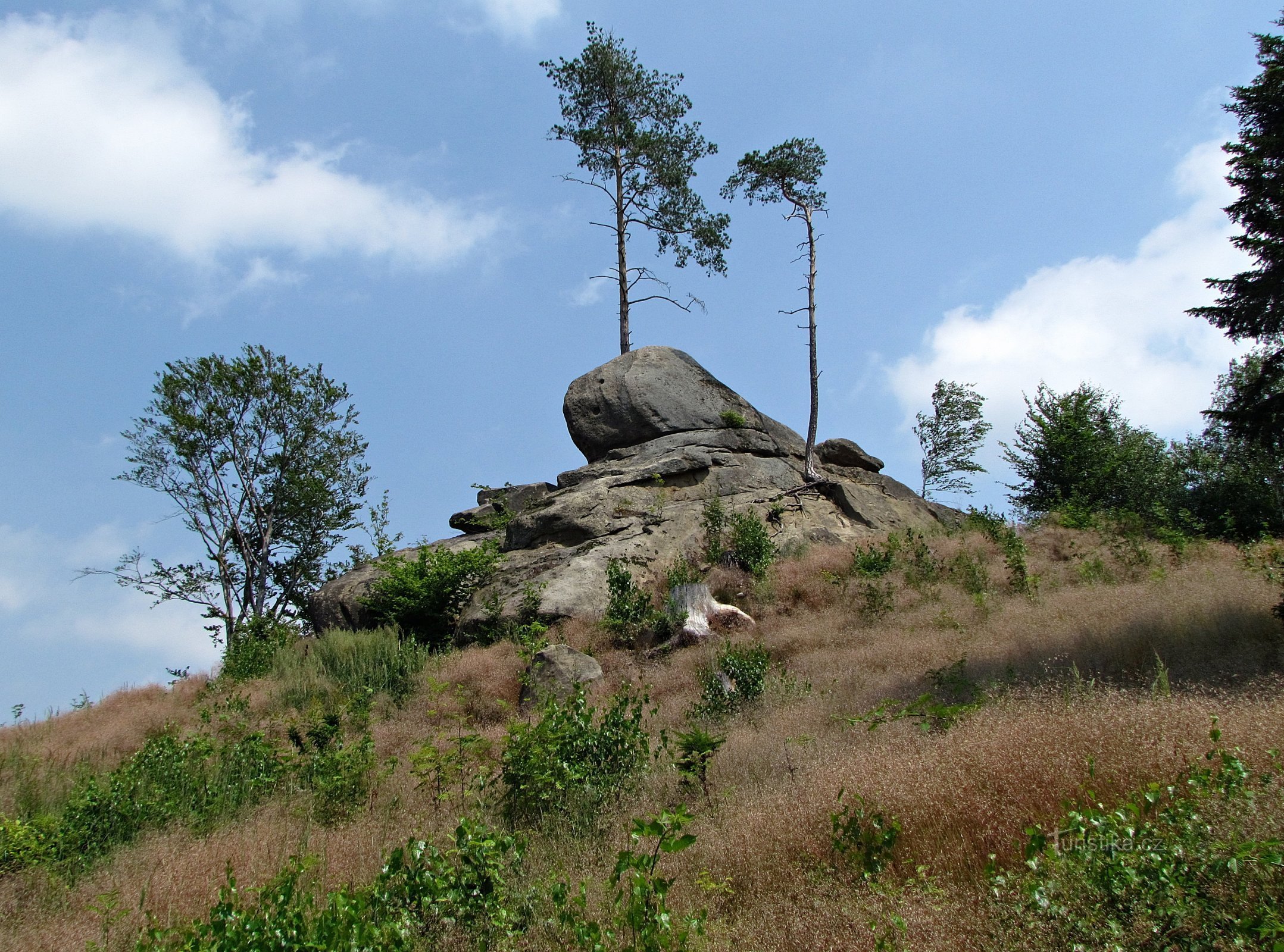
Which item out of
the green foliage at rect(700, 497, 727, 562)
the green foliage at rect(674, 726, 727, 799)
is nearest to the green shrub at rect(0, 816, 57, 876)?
the green foliage at rect(674, 726, 727, 799)

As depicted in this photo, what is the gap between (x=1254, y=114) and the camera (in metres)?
9.58

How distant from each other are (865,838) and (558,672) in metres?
7.28

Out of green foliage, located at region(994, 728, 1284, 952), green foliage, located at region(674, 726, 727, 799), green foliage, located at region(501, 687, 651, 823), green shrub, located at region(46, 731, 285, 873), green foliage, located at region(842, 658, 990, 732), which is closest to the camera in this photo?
green foliage, located at region(994, 728, 1284, 952)

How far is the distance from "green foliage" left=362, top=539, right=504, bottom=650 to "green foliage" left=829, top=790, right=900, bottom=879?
39.1ft

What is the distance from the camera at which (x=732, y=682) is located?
9.95 meters

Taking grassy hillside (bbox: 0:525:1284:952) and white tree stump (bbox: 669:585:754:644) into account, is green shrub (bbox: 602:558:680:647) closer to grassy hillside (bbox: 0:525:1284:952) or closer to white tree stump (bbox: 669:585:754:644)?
white tree stump (bbox: 669:585:754:644)

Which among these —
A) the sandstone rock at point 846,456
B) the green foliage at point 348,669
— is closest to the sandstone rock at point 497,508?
the green foliage at point 348,669

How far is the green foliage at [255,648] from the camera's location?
15180 mm

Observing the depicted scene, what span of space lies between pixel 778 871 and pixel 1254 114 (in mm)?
10652

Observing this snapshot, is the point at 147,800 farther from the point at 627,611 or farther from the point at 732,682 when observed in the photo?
the point at 627,611

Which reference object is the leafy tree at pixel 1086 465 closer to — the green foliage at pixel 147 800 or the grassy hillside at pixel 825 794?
the grassy hillside at pixel 825 794

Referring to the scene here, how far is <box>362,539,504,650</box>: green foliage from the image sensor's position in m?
15.9

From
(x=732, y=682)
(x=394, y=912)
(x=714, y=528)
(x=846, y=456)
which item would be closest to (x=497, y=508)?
(x=714, y=528)

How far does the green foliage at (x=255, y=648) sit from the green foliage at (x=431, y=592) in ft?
7.01
